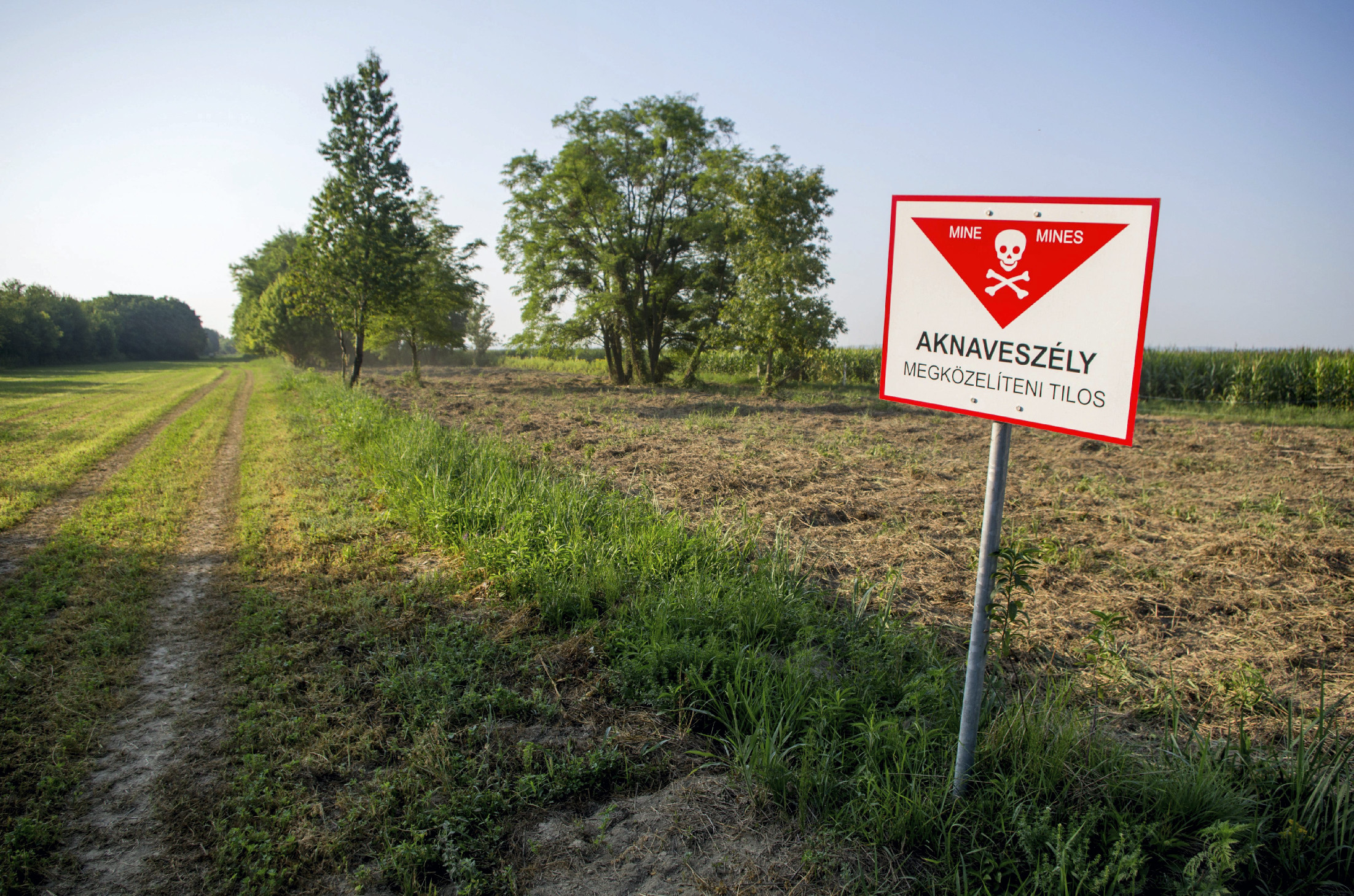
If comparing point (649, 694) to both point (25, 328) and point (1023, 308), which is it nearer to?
point (1023, 308)

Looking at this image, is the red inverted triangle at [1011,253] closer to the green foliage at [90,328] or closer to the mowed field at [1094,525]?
the mowed field at [1094,525]

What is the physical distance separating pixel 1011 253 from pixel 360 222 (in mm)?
22822

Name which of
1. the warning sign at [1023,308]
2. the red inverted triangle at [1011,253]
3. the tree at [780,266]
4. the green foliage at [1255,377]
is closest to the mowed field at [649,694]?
the warning sign at [1023,308]

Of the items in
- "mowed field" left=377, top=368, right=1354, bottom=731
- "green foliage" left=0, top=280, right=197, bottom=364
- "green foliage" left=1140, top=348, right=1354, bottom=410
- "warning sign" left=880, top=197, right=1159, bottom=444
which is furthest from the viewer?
"green foliage" left=0, top=280, right=197, bottom=364

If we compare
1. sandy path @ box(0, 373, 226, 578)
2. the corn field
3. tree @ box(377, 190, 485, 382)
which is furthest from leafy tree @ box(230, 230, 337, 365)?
sandy path @ box(0, 373, 226, 578)

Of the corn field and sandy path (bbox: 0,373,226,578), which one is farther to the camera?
the corn field

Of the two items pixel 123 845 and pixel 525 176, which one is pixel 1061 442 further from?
pixel 525 176

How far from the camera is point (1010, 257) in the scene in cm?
215

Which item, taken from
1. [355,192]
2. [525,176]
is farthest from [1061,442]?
[525,176]

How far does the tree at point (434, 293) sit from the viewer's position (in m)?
23.9

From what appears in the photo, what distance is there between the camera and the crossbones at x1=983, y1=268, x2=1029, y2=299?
2.13 metres

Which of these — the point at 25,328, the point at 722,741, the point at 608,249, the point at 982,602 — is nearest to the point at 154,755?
the point at 722,741

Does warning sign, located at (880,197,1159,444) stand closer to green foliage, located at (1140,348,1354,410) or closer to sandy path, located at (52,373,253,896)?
sandy path, located at (52,373,253,896)

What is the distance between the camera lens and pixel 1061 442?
1208 centimetres
